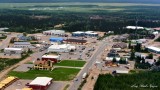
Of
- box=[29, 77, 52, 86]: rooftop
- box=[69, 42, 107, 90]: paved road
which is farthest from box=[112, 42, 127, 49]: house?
box=[29, 77, 52, 86]: rooftop

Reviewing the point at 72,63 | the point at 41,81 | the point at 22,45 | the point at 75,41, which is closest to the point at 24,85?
the point at 41,81

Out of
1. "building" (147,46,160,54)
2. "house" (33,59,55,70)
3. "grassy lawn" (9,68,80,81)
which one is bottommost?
"building" (147,46,160,54)

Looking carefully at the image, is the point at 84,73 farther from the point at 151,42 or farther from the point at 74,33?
the point at 74,33

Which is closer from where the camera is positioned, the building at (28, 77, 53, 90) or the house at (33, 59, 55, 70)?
the building at (28, 77, 53, 90)

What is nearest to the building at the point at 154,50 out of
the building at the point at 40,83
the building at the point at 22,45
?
the building at the point at 22,45

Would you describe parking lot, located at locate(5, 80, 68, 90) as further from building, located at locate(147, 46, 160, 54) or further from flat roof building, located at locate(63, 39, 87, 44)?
flat roof building, located at locate(63, 39, 87, 44)

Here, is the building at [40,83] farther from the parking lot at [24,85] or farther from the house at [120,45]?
the house at [120,45]
